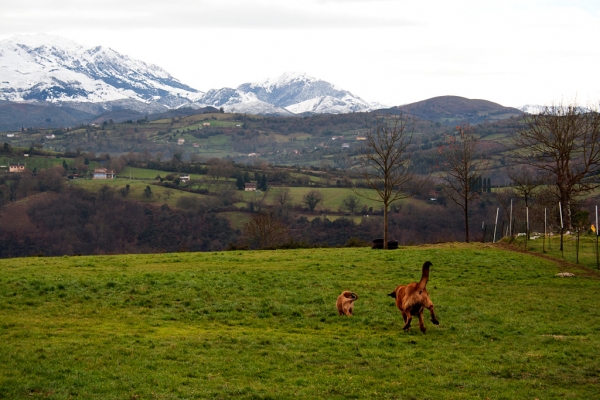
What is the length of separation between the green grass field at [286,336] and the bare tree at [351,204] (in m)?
92.5

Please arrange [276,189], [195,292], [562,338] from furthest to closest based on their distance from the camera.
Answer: [276,189]
[195,292]
[562,338]

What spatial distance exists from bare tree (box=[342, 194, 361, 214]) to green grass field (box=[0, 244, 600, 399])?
92.5m

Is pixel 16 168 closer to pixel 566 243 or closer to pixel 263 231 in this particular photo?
pixel 263 231

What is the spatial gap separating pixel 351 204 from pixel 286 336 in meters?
106

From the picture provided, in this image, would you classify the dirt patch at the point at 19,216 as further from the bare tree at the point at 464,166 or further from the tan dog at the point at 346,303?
the tan dog at the point at 346,303

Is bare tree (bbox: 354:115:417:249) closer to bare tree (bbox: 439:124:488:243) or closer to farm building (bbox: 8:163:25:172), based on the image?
bare tree (bbox: 439:124:488:243)

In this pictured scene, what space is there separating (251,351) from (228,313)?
469 centimetres

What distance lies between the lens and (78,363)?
12773 mm

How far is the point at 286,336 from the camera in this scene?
1582cm

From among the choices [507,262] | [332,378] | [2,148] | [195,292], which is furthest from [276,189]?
[332,378]

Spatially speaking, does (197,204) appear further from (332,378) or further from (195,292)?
(332,378)

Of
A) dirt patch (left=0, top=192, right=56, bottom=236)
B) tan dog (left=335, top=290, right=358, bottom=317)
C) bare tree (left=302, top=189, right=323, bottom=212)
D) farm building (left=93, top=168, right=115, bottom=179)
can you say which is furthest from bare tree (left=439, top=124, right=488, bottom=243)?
farm building (left=93, top=168, right=115, bottom=179)

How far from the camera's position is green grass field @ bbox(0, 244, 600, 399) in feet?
38.6

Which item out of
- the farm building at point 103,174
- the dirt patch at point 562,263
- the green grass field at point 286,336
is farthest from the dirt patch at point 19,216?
the dirt patch at point 562,263
